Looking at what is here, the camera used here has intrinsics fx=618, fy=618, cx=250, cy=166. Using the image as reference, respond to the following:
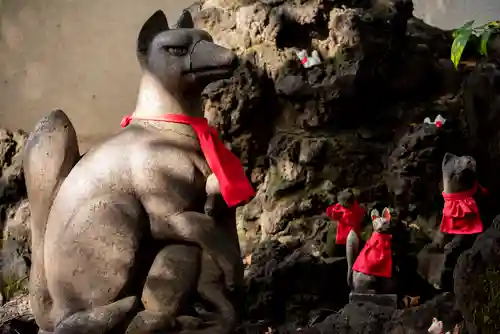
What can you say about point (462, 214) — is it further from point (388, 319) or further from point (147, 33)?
point (147, 33)

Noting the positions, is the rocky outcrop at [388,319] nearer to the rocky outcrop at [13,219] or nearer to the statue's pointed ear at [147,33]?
the statue's pointed ear at [147,33]

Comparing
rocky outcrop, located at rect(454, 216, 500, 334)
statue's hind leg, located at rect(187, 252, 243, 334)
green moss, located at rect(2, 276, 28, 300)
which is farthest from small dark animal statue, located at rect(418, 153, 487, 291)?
green moss, located at rect(2, 276, 28, 300)

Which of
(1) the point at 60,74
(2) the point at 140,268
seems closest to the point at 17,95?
(1) the point at 60,74

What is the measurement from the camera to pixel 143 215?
1703mm

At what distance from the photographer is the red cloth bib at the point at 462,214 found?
3.12 meters

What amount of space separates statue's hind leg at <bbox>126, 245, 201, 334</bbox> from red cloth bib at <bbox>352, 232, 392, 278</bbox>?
1.61 m

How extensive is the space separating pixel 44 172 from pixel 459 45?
294cm

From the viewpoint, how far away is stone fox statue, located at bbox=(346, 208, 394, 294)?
10.3 feet

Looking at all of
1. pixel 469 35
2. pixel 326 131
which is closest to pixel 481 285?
pixel 326 131

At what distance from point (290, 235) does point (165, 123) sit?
207 centimetres

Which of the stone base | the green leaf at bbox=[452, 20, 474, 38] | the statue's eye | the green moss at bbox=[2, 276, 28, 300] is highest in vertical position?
the green leaf at bbox=[452, 20, 474, 38]

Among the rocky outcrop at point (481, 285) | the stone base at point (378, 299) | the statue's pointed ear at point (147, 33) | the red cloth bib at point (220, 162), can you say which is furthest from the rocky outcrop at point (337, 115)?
the statue's pointed ear at point (147, 33)

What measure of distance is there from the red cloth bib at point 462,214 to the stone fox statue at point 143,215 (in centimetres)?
169

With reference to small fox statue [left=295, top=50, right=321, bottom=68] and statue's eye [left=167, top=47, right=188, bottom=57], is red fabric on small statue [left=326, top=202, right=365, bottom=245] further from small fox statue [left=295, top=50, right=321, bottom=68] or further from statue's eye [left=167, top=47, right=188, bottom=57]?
statue's eye [left=167, top=47, right=188, bottom=57]
